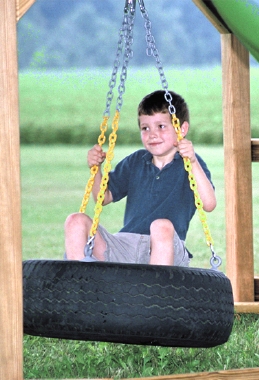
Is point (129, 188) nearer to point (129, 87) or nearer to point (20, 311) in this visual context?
point (20, 311)

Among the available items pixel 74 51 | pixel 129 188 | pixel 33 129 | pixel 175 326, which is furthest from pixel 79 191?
pixel 175 326

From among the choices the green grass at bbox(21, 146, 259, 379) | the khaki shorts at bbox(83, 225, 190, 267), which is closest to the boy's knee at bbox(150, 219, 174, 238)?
the khaki shorts at bbox(83, 225, 190, 267)

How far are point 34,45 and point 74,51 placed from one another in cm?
88

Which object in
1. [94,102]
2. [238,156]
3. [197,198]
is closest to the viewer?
[197,198]

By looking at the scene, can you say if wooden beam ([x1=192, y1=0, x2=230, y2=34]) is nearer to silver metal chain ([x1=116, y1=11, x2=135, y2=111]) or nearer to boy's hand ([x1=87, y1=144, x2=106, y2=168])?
silver metal chain ([x1=116, y1=11, x2=135, y2=111])

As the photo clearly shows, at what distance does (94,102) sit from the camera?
14.9 metres

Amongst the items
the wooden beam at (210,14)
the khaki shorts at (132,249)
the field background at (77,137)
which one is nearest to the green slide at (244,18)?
the khaki shorts at (132,249)

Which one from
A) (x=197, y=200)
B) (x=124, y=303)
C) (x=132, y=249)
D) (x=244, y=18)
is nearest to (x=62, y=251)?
(x=132, y=249)

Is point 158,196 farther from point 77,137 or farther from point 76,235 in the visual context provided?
point 77,137

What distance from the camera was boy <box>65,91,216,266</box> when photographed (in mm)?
2682

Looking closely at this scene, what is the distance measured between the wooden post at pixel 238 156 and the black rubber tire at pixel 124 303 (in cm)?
152

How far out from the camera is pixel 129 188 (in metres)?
3.18

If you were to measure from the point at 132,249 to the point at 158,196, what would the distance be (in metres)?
0.29

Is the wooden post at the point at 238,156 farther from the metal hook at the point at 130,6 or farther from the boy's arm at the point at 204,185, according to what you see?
the metal hook at the point at 130,6
